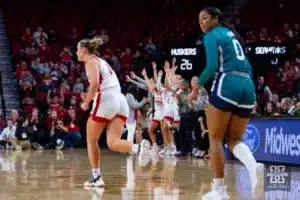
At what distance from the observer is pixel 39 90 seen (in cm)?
2022

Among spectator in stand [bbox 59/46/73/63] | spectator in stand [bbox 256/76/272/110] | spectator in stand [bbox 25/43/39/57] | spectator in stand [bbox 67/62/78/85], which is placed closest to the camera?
spectator in stand [bbox 256/76/272/110]

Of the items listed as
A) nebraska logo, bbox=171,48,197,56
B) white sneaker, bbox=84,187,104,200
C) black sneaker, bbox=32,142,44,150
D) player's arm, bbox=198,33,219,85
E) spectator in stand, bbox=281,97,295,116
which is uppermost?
nebraska logo, bbox=171,48,197,56

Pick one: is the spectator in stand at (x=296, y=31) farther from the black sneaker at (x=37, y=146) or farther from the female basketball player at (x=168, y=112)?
the black sneaker at (x=37, y=146)

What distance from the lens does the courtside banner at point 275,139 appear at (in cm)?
1070

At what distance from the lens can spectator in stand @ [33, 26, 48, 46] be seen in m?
23.3

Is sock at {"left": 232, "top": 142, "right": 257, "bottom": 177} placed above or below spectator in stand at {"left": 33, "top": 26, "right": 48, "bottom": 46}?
below

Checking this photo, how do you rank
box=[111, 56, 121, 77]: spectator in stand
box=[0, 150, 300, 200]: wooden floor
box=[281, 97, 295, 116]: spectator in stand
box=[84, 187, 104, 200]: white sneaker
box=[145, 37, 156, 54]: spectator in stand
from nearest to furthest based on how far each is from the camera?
box=[84, 187, 104, 200]: white sneaker → box=[0, 150, 300, 200]: wooden floor → box=[281, 97, 295, 116]: spectator in stand → box=[111, 56, 121, 77]: spectator in stand → box=[145, 37, 156, 54]: spectator in stand

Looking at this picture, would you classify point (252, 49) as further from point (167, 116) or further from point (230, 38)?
point (230, 38)

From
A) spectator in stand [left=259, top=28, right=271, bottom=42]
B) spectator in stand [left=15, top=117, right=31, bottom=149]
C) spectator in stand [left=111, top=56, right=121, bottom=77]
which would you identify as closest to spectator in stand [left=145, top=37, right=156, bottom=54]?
spectator in stand [left=111, top=56, right=121, bottom=77]

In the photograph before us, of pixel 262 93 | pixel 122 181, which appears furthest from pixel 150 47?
pixel 122 181

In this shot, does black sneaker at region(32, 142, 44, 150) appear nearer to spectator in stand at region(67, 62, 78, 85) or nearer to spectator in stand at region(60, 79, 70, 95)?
spectator in stand at region(60, 79, 70, 95)

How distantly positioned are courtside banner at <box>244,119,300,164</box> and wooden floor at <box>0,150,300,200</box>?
19.2 inches

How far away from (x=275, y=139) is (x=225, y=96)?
5.45 meters

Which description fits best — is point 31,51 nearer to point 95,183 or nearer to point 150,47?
point 150,47
